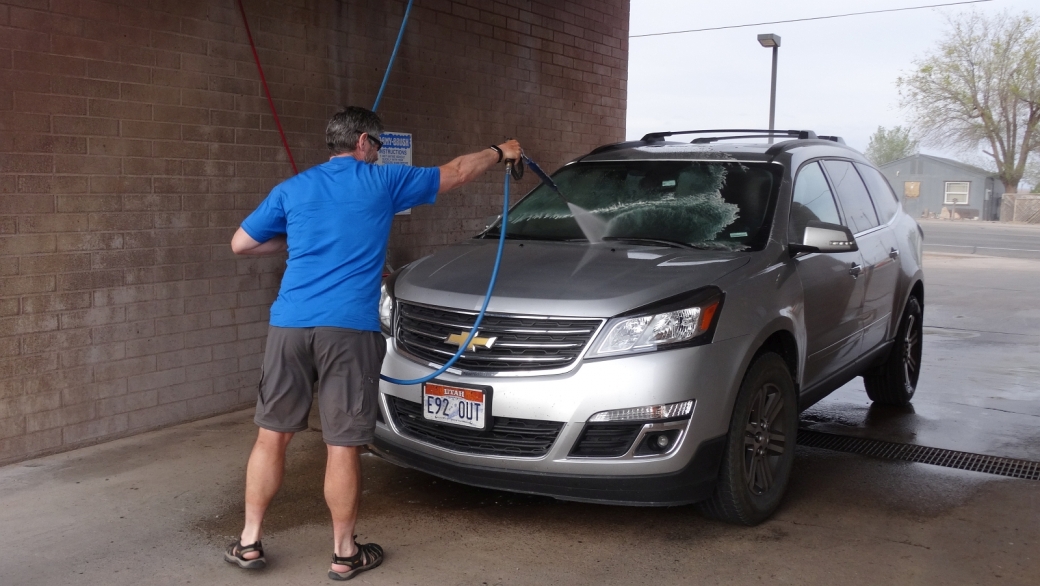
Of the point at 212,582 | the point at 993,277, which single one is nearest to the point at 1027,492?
the point at 212,582

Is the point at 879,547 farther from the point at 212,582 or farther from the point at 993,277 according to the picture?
the point at 993,277

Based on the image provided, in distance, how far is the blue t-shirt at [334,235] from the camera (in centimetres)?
380

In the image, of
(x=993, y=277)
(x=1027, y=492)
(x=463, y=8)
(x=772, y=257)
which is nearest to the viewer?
(x=772, y=257)

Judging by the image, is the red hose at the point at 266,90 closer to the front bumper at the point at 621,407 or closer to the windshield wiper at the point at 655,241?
the windshield wiper at the point at 655,241

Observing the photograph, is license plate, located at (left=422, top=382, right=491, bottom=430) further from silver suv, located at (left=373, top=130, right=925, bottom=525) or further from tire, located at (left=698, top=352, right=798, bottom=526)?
tire, located at (left=698, top=352, right=798, bottom=526)

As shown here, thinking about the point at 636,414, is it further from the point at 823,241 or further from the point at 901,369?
the point at 901,369

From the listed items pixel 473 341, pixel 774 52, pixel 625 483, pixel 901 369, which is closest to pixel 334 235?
pixel 473 341

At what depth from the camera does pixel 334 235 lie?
3.81m

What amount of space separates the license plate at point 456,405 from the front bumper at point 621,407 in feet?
0.14

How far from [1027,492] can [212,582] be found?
159 inches

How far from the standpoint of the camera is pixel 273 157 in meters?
6.81

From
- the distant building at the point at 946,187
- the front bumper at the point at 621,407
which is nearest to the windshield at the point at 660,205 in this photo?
the front bumper at the point at 621,407

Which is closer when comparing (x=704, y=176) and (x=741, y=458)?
(x=741, y=458)

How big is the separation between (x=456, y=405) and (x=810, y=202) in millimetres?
2417
